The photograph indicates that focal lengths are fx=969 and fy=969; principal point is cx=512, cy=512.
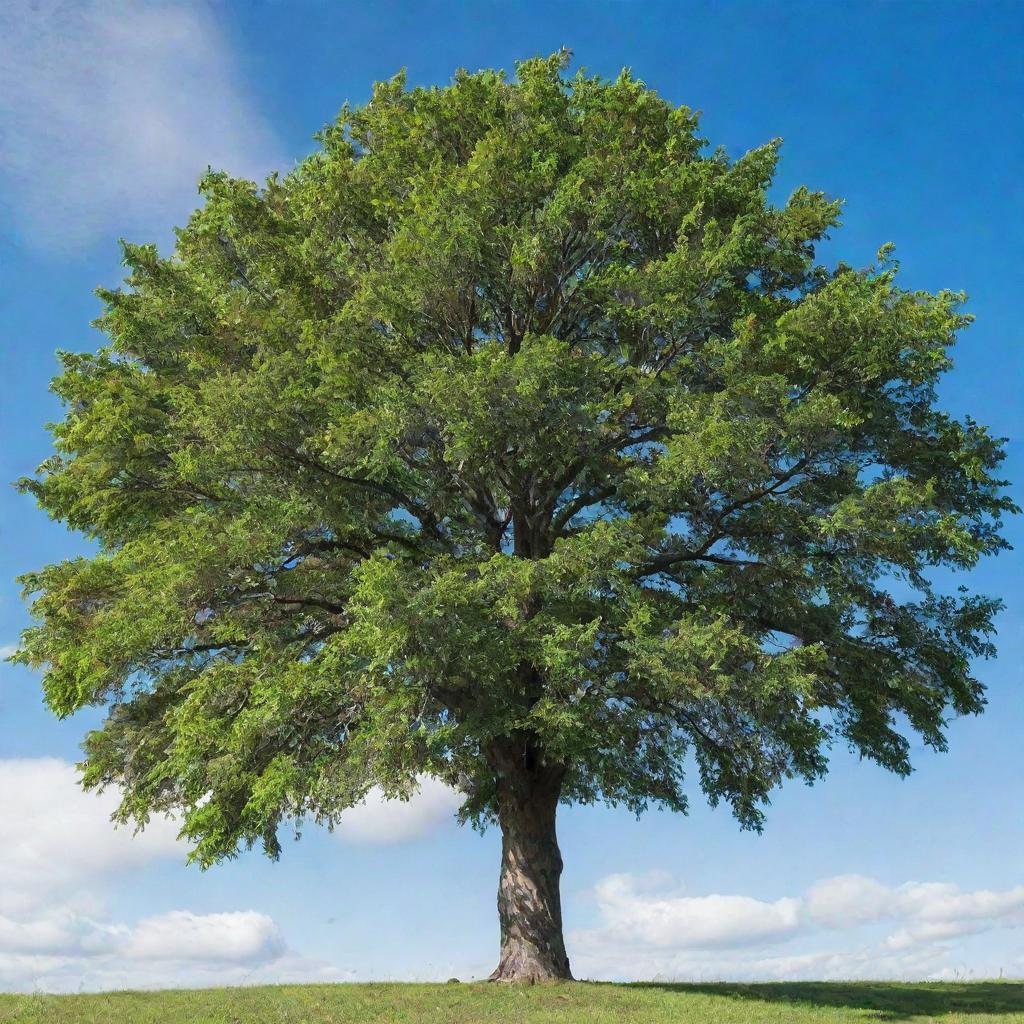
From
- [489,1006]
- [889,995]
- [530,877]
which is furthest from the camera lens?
[889,995]

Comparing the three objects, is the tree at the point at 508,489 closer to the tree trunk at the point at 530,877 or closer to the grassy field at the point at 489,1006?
the tree trunk at the point at 530,877

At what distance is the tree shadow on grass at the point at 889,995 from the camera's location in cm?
A: 1883

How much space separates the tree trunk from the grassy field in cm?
86

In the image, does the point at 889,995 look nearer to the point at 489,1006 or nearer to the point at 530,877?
the point at 530,877

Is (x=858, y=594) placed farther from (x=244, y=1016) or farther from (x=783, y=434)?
(x=244, y=1016)

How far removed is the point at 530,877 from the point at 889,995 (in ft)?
28.4

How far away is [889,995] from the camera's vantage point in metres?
21.1

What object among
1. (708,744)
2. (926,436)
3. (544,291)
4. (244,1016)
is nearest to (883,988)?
(708,744)

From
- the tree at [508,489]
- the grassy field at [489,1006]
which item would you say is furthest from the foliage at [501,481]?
the grassy field at [489,1006]

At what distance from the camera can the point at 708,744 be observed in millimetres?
20938

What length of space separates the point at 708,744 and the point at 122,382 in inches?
572

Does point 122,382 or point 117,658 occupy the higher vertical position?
point 122,382

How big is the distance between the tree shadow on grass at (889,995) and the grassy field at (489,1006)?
0.13 ft

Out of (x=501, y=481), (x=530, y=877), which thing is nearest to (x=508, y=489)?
(x=501, y=481)
